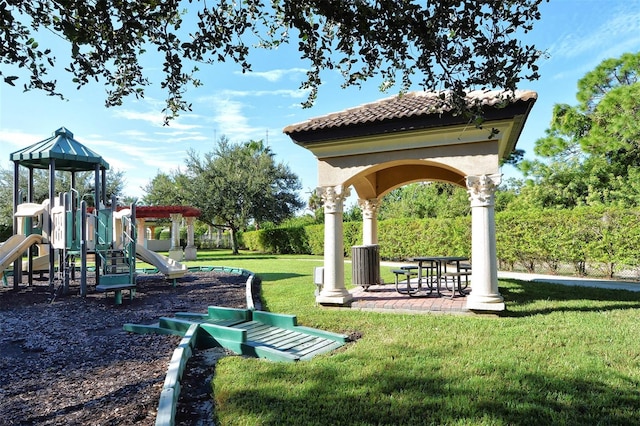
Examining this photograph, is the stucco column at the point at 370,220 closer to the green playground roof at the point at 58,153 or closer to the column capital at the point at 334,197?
the column capital at the point at 334,197

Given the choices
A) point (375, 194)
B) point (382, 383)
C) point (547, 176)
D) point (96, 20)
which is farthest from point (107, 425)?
point (547, 176)

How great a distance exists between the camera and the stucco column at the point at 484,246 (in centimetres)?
695

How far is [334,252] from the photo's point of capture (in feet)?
26.6

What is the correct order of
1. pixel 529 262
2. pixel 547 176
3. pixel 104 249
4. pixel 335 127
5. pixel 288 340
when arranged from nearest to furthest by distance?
pixel 288 340, pixel 335 127, pixel 104 249, pixel 529 262, pixel 547 176

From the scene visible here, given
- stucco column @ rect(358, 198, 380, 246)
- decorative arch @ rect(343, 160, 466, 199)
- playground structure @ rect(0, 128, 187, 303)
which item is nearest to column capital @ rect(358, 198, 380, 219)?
stucco column @ rect(358, 198, 380, 246)

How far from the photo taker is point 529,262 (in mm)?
15078

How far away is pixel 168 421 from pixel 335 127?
6157mm

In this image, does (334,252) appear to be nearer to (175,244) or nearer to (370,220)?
(370,220)

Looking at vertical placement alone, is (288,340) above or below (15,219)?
below

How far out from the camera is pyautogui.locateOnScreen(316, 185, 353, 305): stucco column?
26.4 feet

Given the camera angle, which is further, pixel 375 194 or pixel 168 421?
pixel 375 194

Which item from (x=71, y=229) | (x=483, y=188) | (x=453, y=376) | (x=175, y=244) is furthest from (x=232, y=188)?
(x=453, y=376)

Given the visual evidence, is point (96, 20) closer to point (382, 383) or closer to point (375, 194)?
point (382, 383)

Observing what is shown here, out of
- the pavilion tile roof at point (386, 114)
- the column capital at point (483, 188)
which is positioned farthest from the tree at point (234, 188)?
the column capital at point (483, 188)
